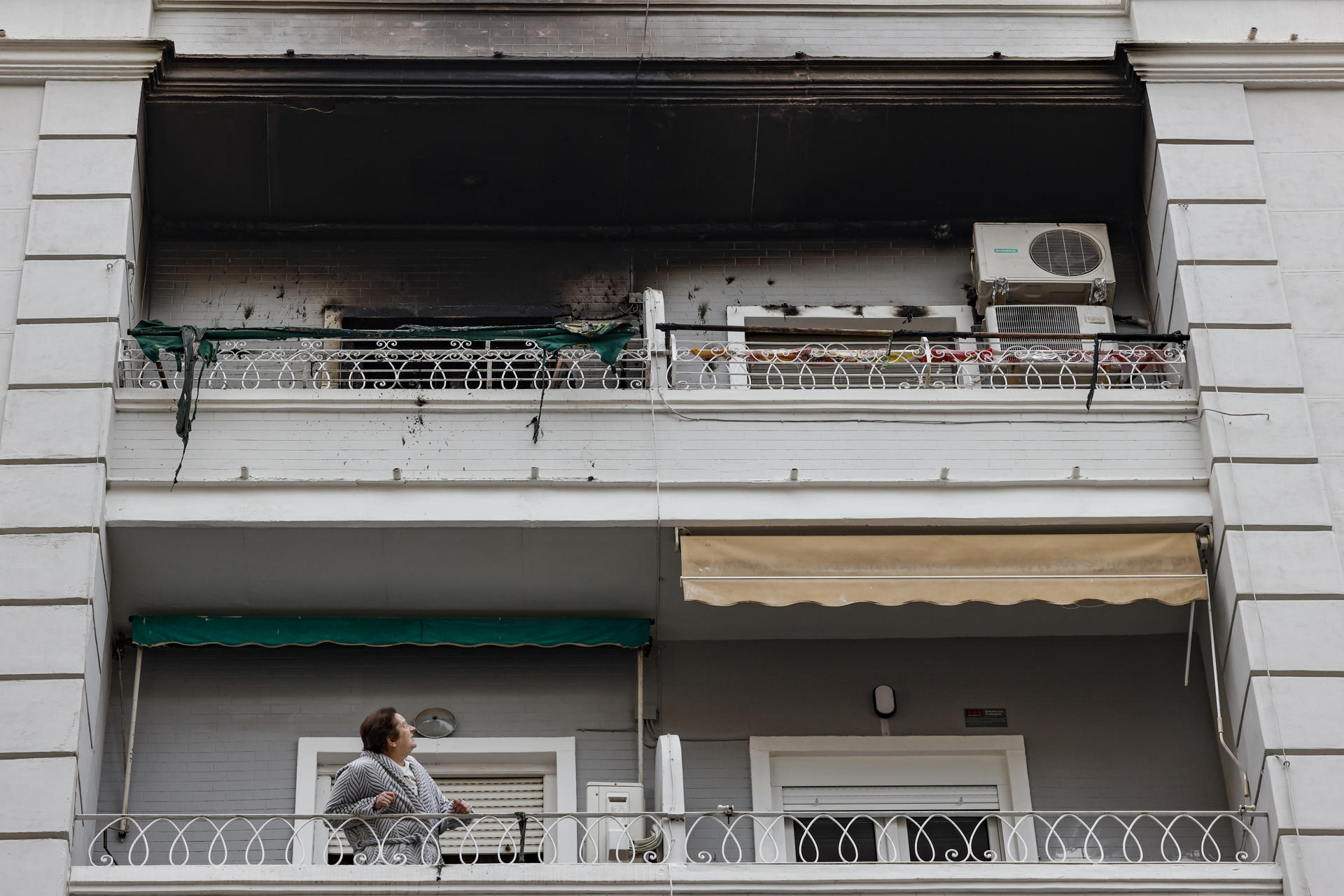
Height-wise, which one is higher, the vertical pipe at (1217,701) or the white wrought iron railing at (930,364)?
the white wrought iron railing at (930,364)

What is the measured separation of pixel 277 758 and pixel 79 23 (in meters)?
5.69

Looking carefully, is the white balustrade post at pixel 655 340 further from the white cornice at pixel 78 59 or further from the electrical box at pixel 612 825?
the white cornice at pixel 78 59

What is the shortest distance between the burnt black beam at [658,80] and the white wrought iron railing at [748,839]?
211 inches

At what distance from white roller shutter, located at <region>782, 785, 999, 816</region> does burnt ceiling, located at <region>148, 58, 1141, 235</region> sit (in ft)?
15.4

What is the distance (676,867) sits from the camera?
33.3 ft

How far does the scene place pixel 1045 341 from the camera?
13.4 metres

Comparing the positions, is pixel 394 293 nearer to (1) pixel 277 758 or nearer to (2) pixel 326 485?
(2) pixel 326 485

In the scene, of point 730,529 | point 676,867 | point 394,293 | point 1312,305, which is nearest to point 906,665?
point 730,529

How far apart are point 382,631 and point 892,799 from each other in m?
3.73

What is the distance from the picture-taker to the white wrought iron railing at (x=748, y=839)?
423 inches

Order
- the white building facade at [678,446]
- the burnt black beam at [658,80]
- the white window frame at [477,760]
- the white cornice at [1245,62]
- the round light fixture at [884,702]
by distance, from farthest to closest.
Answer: the white cornice at [1245,62], the burnt black beam at [658,80], the round light fixture at [884,702], the white window frame at [477,760], the white building facade at [678,446]

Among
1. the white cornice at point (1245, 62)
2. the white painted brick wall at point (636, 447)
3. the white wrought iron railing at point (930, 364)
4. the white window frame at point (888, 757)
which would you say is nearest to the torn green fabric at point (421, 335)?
the white painted brick wall at point (636, 447)

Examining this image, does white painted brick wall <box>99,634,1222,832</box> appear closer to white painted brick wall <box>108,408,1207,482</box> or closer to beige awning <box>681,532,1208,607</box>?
beige awning <box>681,532,1208,607</box>

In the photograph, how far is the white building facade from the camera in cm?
1095
